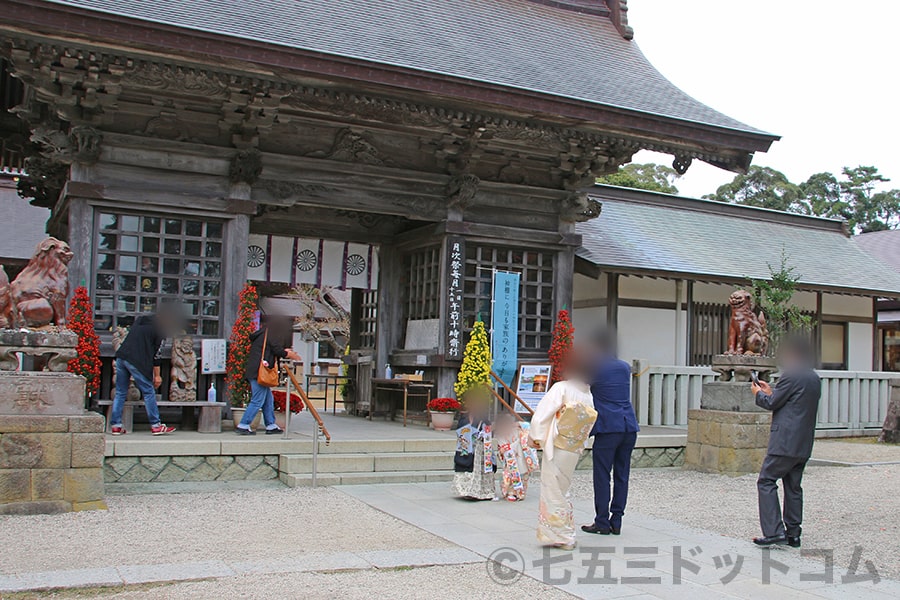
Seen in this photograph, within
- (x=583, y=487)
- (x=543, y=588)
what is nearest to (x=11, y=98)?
(x=583, y=487)

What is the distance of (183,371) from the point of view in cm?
1076

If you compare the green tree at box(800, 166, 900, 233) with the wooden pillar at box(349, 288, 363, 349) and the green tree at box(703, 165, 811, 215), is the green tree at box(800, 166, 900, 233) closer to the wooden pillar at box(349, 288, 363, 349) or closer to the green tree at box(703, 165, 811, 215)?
the green tree at box(703, 165, 811, 215)

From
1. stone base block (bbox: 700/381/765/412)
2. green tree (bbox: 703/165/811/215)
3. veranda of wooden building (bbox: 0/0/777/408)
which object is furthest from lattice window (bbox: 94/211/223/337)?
green tree (bbox: 703/165/811/215)

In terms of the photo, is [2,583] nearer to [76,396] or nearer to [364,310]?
[76,396]

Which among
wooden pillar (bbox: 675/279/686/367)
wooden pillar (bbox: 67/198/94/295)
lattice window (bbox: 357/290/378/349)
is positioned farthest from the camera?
wooden pillar (bbox: 675/279/686/367)

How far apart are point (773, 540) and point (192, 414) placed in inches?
282

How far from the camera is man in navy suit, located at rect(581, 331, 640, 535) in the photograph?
7051mm

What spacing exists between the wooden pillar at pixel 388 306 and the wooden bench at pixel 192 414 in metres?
3.76

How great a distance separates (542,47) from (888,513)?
9171 millimetres

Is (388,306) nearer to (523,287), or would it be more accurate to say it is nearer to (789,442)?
(523,287)

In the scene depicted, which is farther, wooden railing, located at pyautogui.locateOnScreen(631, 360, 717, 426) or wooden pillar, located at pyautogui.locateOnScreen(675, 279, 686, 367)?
wooden pillar, located at pyautogui.locateOnScreen(675, 279, 686, 367)

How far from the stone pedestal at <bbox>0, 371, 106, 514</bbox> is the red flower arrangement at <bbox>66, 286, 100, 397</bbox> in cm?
227

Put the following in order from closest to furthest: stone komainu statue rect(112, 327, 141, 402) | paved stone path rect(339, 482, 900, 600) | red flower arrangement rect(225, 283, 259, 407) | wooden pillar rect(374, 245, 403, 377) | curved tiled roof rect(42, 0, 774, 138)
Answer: paved stone path rect(339, 482, 900, 600) < stone komainu statue rect(112, 327, 141, 402) < curved tiled roof rect(42, 0, 774, 138) < red flower arrangement rect(225, 283, 259, 407) < wooden pillar rect(374, 245, 403, 377)

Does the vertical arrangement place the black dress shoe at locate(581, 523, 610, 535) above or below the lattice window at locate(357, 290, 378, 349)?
below
